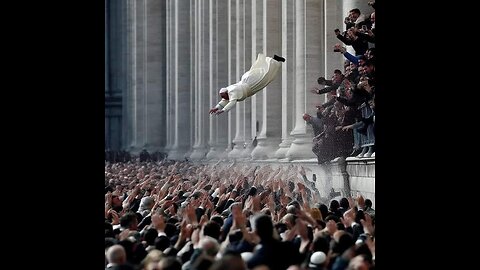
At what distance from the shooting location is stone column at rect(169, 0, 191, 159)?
270 ft

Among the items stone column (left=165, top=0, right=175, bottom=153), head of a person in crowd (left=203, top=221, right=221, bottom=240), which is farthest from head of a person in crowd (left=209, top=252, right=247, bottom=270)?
stone column (left=165, top=0, right=175, bottom=153)

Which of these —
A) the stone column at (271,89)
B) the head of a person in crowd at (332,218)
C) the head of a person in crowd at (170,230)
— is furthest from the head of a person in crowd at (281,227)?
the stone column at (271,89)

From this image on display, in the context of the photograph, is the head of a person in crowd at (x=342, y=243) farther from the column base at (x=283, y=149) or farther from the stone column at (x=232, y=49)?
the stone column at (x=232, y=49)

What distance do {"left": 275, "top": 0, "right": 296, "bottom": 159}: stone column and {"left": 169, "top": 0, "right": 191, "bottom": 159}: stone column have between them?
32.6m

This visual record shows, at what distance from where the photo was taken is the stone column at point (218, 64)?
67875 mm

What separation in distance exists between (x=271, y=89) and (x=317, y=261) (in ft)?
104

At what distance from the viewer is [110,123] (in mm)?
112062

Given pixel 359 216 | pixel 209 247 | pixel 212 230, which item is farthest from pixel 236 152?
pixel 209 247

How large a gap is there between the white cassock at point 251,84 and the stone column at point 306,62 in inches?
53.2

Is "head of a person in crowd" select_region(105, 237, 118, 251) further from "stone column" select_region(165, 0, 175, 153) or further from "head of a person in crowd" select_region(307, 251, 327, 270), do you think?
"stone column" select_region(165, 0, 175, 153)

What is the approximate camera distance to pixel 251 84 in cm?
4128

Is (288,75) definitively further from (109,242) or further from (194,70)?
(194,70)

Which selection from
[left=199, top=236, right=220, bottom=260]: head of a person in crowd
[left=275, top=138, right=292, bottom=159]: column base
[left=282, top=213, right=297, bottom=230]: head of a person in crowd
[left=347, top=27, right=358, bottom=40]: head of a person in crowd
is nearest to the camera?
[left=199, top=236, right=220, bottom=260]: head of a person in crowd
